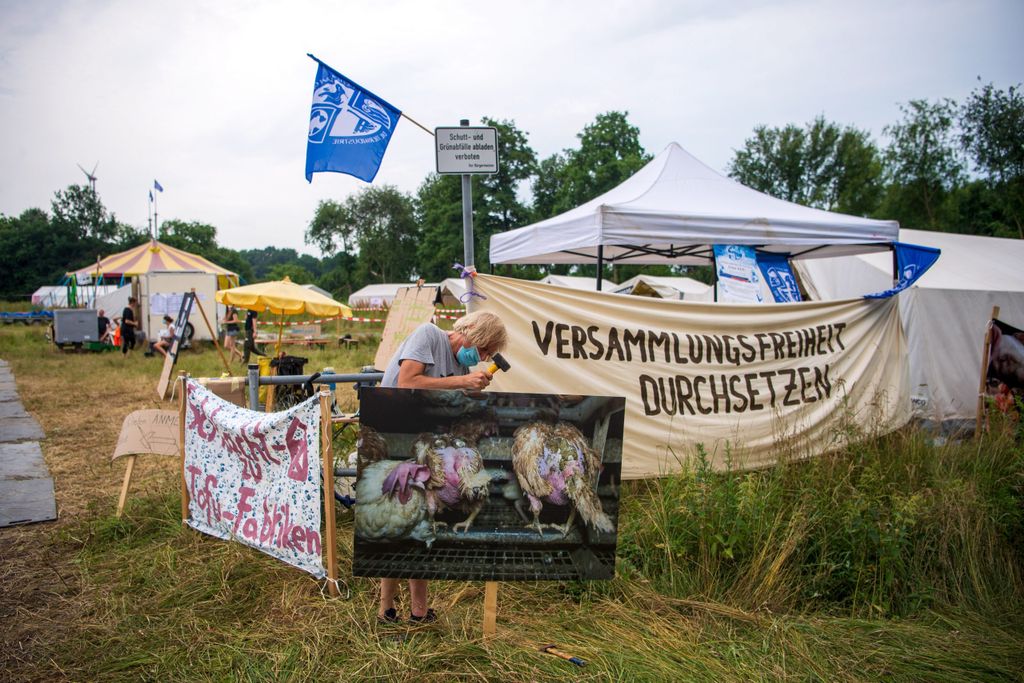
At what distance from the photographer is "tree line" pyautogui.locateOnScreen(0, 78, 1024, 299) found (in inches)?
1133

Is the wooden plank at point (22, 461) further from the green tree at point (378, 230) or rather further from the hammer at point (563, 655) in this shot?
the green tree at point (378, 230)

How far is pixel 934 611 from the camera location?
11.7 ft

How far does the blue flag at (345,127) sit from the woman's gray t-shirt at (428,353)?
3.03 meters

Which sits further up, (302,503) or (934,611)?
(302,503)

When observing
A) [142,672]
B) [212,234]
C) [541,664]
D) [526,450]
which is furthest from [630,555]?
[212,234]

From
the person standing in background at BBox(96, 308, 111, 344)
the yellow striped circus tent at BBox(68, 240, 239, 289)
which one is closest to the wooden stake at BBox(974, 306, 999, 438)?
the person standing in background at BBox(96, 308, 111, 344)

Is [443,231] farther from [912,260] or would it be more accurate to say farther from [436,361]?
[436,361]

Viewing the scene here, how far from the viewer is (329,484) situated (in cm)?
349

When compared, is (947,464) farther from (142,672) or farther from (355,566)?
(142,672)

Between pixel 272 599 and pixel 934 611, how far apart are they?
12.3 feet

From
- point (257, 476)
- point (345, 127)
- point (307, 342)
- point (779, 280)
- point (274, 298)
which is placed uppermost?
point (345, 127)

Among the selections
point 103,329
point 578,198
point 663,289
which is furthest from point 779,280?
point 578,198

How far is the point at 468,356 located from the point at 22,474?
573 centimetres

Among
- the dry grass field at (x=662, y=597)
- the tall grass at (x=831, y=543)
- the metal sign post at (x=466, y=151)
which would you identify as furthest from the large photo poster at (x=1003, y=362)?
the metal sign post at (x=466, y=151)
